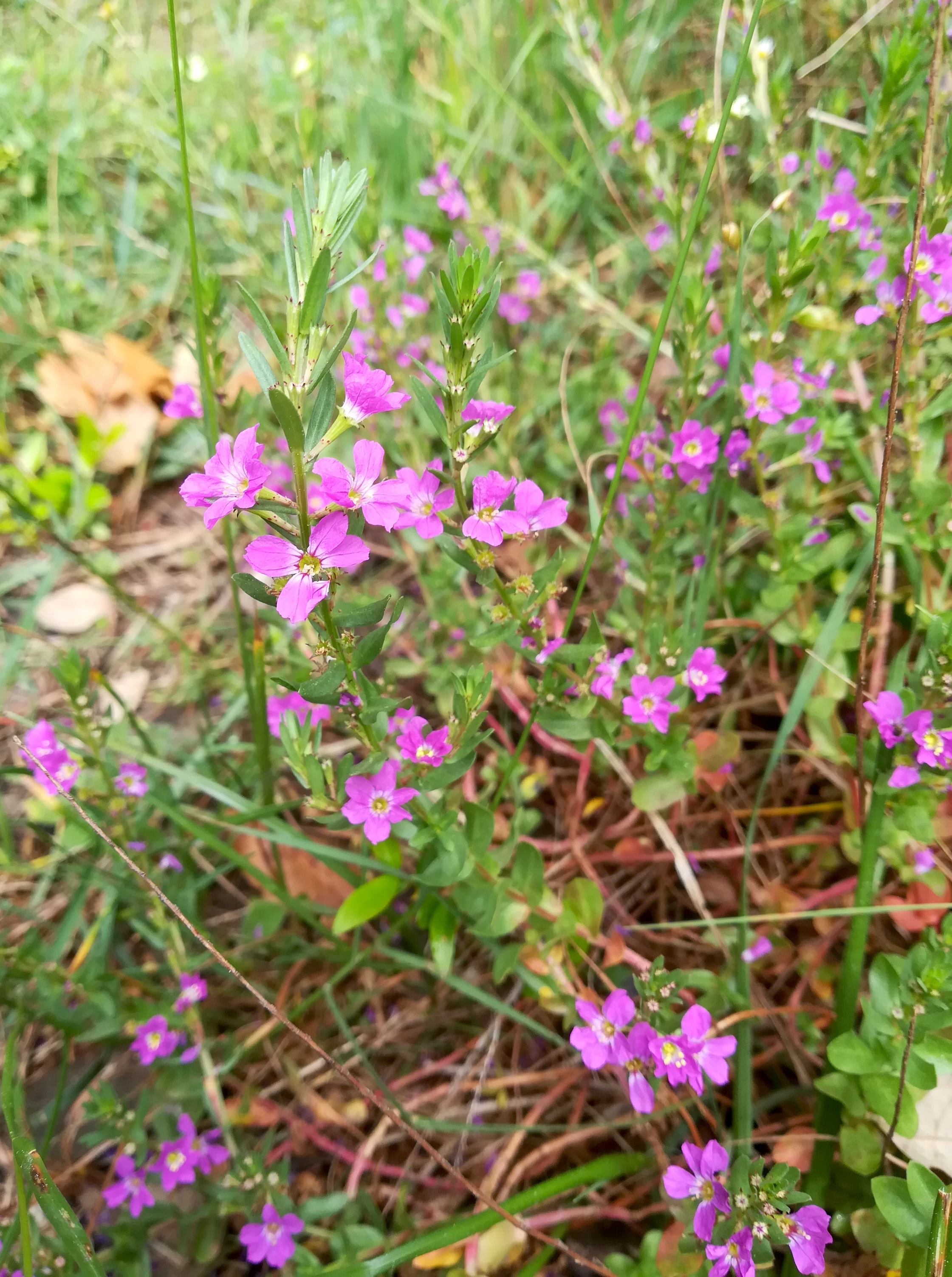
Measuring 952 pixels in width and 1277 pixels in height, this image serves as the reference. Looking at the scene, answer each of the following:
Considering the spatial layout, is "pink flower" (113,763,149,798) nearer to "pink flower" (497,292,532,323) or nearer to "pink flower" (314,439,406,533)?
"pink flower" (314,439,406,533)

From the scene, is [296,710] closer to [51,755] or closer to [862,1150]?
[51,755]

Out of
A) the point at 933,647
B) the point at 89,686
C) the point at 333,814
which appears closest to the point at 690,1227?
the point at 333,814

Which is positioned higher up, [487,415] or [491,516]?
[487,415]

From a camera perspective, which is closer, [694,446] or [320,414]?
[320,414]

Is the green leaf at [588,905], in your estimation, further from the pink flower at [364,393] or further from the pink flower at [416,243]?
the pink flower at [416,243]

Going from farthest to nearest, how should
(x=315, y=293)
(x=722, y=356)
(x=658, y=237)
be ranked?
(x=658, y=237) < (x=722, y=356) < (x=315, y=293)

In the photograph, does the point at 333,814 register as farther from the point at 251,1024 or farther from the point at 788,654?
the point at 788,654

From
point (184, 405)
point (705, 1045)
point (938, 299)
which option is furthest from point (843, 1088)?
point (184, 405)
